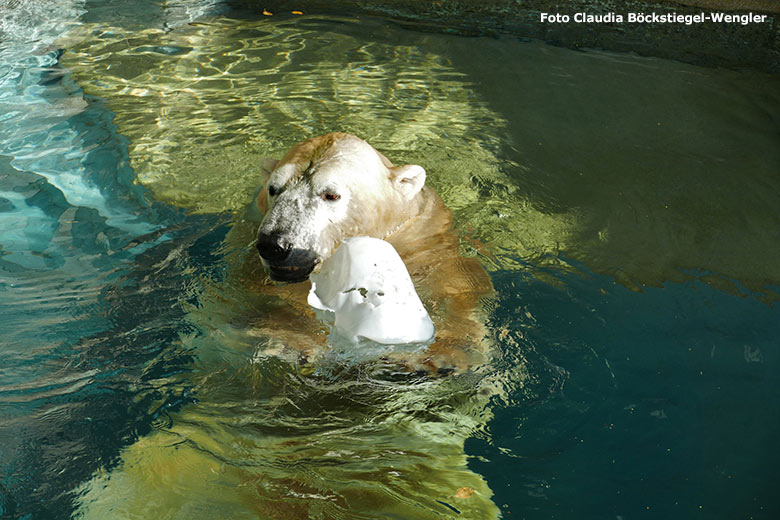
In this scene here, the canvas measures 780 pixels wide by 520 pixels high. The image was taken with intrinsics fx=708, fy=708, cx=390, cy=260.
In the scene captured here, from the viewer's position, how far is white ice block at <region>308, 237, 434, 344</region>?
2461 mm


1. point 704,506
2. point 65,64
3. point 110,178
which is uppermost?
point 65,64

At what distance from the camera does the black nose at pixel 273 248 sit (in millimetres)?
2906

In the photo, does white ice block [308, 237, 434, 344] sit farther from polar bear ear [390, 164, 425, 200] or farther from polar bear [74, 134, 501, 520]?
polar bear ear [390, 164, 425, 200]

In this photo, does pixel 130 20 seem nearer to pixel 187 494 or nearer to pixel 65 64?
pixel 65 64

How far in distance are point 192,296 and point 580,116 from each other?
11.5ft

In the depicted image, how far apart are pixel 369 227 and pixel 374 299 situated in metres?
1.05

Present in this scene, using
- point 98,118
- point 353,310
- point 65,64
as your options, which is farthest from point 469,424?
point 65,64

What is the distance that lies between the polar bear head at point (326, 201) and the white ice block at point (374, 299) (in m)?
0.46

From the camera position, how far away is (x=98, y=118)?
5703mm

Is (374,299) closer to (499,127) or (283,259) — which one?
(283,259)

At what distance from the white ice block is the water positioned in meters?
0.41

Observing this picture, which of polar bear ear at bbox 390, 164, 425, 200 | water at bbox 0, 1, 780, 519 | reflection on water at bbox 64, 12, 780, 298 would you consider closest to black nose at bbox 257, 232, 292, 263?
water at bbox 0, 1, 780, 519

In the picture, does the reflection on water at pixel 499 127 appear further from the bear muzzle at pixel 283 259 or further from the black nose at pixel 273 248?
the black nose at pixel 273 248

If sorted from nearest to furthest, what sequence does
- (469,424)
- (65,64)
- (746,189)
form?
(469,424) → (746,189) → (65,64)
